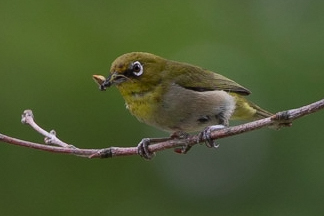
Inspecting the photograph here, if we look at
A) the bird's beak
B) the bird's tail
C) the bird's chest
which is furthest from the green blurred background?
the bird's beak

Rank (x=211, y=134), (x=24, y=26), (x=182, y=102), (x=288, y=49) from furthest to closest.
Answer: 1. (x=24, y=26)
2. (x=288, y=49)
3. (x=182, y=102)
4. (x=211, y=134)

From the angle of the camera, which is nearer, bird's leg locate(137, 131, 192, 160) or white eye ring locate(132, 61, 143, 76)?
bird's leg locate(137, 131, 192, 160)

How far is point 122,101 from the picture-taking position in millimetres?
7984

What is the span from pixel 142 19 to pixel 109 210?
195 cm

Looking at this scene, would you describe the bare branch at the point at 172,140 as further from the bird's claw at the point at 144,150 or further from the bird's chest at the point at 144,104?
the bird's chest at the point at 144,104

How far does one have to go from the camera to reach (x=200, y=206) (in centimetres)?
829

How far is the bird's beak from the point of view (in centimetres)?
452

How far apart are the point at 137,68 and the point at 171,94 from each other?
311 millimetres

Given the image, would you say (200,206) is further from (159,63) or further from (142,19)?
(159,63)

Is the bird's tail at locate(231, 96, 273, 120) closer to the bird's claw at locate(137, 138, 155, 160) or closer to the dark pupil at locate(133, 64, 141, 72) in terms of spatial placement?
the dark pupil at locate(133, 64, 141, 72)

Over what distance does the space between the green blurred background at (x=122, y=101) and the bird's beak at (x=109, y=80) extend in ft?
8.92

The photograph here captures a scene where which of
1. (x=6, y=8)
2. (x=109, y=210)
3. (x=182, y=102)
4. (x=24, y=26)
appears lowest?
(x=182, y=102)

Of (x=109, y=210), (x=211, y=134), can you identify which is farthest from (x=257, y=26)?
(x=211, y=134)

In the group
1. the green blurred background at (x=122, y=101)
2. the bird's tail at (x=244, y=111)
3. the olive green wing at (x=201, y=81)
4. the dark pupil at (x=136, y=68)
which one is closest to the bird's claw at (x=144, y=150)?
the dark pupil at (x=136, y=68)
